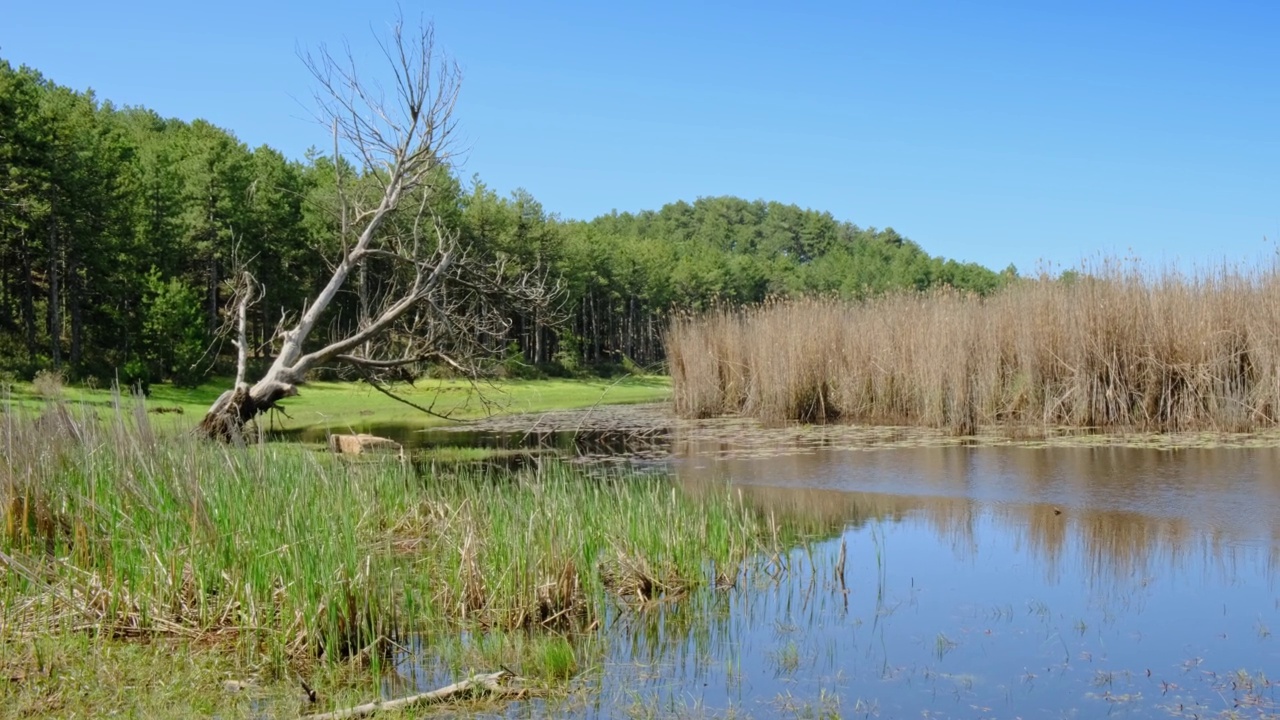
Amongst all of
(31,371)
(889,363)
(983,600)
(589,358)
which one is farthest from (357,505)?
(589,358)

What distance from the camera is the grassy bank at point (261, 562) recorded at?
4957mm

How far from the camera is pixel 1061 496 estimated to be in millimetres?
A: 9594

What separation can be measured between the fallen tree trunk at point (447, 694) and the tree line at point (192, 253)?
312 inches

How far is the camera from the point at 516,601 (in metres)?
5.73

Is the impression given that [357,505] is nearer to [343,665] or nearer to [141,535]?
[141,535]

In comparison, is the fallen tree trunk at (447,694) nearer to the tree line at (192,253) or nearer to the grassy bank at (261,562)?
the grassy bank at (261,562)

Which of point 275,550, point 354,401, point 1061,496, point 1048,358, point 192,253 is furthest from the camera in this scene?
point 192,253

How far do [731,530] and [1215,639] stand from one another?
3.02 meters

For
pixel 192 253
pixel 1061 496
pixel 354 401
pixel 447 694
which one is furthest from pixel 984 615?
pixel 192 253

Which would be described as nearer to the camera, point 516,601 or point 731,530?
point 516,601

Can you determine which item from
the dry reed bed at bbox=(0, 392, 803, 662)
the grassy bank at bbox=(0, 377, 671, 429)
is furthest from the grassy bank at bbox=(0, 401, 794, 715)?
the grassy bank at bbox=(0, 377, 671, 429)

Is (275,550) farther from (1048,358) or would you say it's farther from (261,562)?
(1048,358)

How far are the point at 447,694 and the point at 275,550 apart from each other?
1.31 m

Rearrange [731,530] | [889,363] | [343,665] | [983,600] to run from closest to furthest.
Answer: [343,665], [983,600], [731,530], [889,363]
